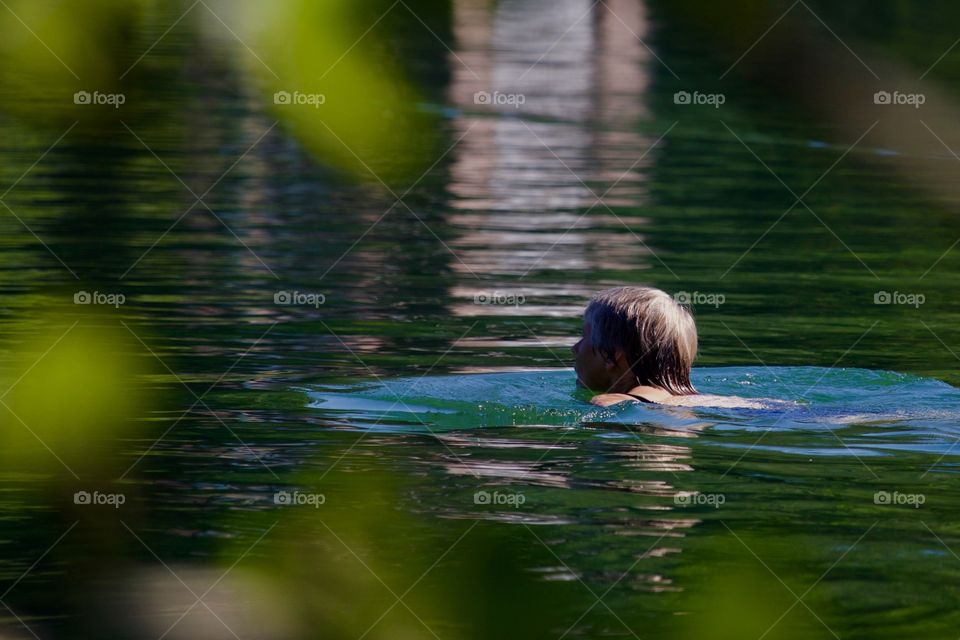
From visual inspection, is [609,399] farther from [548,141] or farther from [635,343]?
[548,141]

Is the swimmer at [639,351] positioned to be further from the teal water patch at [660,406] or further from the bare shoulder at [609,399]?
the teal water patch at [660,406]

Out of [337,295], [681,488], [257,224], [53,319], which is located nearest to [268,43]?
[681,488]

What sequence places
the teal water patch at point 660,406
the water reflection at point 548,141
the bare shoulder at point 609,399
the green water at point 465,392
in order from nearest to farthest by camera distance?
1. the green water at point 465,392
2. the teal water patch at point 660,406
3. the bare shoulder at point 609,399
4. the water reflection at point 548,141

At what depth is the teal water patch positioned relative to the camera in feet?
26.0

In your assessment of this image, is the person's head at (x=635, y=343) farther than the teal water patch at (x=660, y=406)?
Yes

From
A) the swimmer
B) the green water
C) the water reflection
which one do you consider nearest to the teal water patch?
the green water

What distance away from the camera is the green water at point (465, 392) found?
4.77 m

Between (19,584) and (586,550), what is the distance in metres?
1.88

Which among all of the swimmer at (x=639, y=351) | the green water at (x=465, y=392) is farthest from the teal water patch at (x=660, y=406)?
the swimmer at (x=639, y=351)

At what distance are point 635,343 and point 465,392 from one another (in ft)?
2.96

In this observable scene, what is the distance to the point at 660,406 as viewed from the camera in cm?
811

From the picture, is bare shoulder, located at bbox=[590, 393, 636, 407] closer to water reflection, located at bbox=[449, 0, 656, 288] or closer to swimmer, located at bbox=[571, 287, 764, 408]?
swimmer, located at bbox=[571, 287, 764, 408]

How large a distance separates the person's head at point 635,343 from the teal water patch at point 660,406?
7.9 inches

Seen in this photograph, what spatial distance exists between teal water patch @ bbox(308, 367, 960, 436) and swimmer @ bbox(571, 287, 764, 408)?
13 cm
